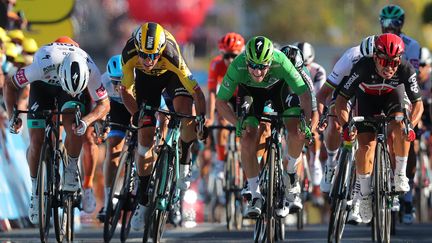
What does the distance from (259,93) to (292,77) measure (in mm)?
679

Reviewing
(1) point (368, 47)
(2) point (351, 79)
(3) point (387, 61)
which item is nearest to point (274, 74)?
(2) point (351, 79)

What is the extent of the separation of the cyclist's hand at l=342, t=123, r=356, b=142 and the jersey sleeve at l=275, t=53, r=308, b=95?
56 cm

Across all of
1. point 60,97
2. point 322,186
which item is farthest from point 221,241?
point 60,97

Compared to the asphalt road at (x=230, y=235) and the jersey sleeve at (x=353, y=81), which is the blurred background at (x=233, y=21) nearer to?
the asphalt road at (x=230, y=235)

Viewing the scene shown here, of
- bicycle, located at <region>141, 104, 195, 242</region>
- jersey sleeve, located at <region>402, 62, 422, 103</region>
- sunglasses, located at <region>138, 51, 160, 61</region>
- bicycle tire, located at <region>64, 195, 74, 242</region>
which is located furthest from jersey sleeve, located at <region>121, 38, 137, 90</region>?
jersey sleeve, located at <region>402, 62, 422, 103</region>

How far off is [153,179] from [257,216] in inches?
43.6

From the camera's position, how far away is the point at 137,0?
53688 mm

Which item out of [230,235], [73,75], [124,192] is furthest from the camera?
[230,235]

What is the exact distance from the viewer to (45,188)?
14633mm

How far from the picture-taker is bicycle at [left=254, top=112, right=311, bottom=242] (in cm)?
1427

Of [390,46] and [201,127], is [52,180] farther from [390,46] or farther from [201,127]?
[390,46]

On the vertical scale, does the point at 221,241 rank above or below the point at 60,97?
below

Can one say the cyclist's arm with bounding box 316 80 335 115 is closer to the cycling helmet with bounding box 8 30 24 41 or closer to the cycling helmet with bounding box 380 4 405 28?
the cycling helmet with bounding box 380 4 405 28

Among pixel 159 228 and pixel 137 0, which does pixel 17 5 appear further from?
pixel 137 0
